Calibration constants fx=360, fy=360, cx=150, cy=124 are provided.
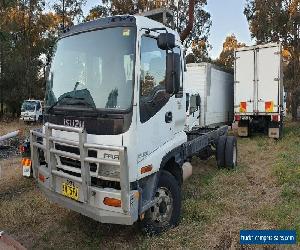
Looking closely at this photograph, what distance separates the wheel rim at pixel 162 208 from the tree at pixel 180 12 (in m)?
27.8

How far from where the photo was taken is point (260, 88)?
16.2 metres

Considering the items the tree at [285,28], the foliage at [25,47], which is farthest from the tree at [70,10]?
the tree at [285,28]

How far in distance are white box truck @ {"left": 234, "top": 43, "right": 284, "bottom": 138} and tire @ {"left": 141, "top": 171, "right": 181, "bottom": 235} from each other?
11357 millimetres

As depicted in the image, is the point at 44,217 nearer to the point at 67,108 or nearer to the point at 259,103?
the point at 67,108

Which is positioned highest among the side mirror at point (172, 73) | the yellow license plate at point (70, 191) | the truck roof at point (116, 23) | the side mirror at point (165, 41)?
the truck roof at point (116, 23)

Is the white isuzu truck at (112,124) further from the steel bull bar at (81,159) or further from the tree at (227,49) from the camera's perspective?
the tree at (227,49)

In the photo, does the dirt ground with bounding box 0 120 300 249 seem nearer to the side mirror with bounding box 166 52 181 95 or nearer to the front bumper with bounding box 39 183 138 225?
the front bumper with bounding box 39 183 138 225

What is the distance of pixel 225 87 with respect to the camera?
19234mm

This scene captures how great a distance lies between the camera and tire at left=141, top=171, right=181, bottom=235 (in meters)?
5.27

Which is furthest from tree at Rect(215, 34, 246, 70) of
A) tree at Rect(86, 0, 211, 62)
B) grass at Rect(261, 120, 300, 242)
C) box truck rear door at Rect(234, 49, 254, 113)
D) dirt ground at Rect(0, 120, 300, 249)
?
dirt ground at Rect(0, 120, 300, 249)

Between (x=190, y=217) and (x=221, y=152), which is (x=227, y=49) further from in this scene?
(x=190, y=217)

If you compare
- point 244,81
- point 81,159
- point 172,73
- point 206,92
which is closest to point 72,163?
point 81,159

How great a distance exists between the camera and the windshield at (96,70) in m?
4.67

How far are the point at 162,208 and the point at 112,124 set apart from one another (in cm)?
174
